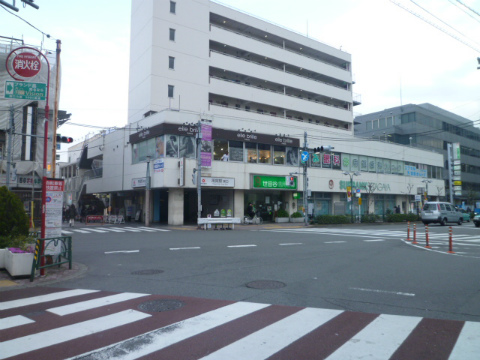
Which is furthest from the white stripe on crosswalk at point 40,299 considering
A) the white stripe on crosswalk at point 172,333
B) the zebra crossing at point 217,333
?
the white stripe on crosswalk at point 172,333

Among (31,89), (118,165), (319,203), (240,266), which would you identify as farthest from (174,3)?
(240,266)

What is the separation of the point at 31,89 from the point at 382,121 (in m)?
68.8

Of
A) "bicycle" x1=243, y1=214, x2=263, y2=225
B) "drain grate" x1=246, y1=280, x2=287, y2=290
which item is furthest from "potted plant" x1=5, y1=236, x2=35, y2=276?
"bicycle" x1=243, y1=214, x2=263, y2=225

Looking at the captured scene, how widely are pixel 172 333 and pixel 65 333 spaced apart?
1.55m

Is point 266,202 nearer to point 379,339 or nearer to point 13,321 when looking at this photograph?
point 13,321

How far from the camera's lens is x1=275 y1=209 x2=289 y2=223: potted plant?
Answer: 1350 inches

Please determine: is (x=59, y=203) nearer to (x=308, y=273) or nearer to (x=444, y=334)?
(x=308, y=273)

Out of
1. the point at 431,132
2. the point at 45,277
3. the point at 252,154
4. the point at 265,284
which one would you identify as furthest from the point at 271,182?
the point at 431,132

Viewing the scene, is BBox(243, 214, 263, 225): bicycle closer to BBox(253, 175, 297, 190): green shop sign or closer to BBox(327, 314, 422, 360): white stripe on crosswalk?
BBox(253, 175, 297, 190): green shop sign

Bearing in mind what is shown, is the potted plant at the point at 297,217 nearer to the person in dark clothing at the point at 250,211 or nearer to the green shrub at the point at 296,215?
the green shrub at the point at 296,215

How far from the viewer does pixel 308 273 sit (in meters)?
9.41

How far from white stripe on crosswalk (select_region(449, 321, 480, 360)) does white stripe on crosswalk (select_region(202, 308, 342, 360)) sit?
1.78 metres

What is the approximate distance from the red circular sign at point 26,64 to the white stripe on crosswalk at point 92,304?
7424mm

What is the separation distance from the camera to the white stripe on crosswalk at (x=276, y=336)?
4336 mm
